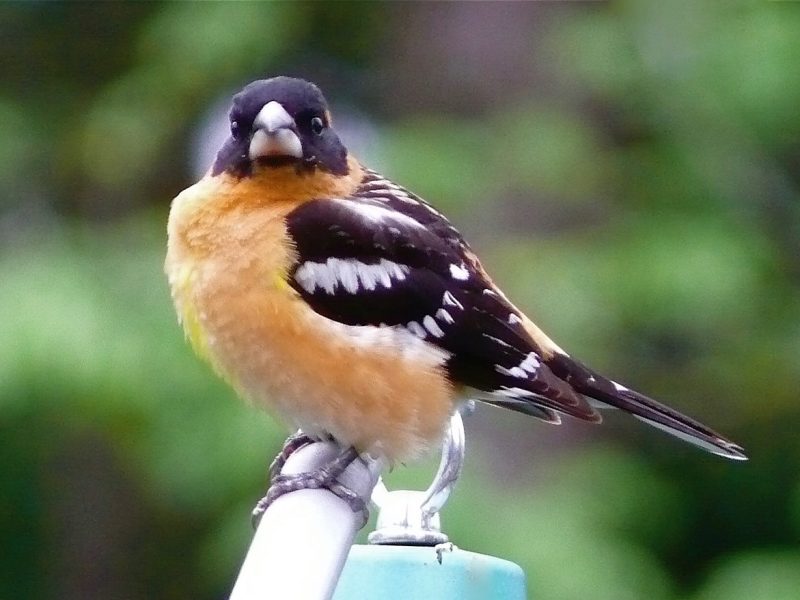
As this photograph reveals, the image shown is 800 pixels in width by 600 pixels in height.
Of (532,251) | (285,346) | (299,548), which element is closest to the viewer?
(299,548)

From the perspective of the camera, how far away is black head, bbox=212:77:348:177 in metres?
2.48

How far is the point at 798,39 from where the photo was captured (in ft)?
12.2

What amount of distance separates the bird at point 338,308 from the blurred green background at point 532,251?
0.76 m

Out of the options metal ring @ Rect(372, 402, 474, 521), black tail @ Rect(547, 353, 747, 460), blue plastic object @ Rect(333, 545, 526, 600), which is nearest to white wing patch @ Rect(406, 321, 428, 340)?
black tail @ Rect(547, 353, 747, 460)

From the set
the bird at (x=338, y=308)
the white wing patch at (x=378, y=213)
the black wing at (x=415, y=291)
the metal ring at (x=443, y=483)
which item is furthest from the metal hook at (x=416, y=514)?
the white wing patch at (x=378, y=213)

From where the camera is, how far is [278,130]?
2.47 m

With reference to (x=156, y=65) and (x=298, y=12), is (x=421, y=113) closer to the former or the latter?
(x=298, y=12)

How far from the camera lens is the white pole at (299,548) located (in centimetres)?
141

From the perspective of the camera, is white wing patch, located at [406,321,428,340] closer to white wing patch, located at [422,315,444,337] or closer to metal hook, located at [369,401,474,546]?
white wing patch, located at [422,315,444,337]

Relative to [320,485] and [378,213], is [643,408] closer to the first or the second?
[378,213]

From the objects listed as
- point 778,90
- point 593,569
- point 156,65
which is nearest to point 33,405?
point 156,65

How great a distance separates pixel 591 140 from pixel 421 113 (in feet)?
1.73

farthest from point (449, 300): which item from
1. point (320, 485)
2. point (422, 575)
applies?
point (422, 575)

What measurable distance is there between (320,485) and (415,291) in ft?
2.09
